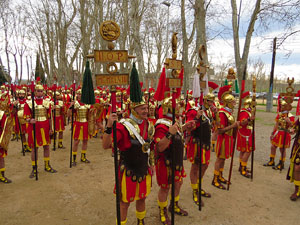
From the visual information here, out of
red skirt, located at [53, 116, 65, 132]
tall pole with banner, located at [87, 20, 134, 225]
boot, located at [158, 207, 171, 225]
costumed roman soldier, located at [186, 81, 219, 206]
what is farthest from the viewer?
red skirt, located at [53, 116, 65, 132]

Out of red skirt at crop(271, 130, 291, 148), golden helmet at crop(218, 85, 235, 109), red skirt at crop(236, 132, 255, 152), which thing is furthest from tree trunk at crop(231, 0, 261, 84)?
golden helmet at crop(218, 85, 235, 109)

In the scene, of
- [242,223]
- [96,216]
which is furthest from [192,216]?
[96,216]

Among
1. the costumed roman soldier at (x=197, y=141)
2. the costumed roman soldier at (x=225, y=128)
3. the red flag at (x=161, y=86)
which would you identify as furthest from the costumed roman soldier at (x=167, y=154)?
the costumed roman soldier at (x=225, y=128)

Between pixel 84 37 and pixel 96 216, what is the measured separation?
54.5ft

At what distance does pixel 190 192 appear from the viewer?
5.14 metres

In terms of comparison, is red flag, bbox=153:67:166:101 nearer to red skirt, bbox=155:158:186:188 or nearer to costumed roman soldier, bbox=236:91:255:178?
red skirt, bbox=155:158:186:188

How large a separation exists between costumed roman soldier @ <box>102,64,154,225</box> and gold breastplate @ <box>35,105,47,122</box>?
3.90 m

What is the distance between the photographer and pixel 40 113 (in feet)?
19.0

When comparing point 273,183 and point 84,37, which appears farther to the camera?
point 84,37

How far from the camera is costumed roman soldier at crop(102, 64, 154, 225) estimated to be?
9.27 feet

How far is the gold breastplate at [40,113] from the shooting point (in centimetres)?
574

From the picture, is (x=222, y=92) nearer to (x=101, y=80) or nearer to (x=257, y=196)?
(x=257, y=196)

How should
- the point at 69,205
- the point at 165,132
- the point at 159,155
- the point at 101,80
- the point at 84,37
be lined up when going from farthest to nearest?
the point at 84,37, the point at 69,205, the point at 159,155, the point at 165,132, the point at 101,80

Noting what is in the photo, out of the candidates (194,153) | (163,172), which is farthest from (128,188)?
(194,153)
